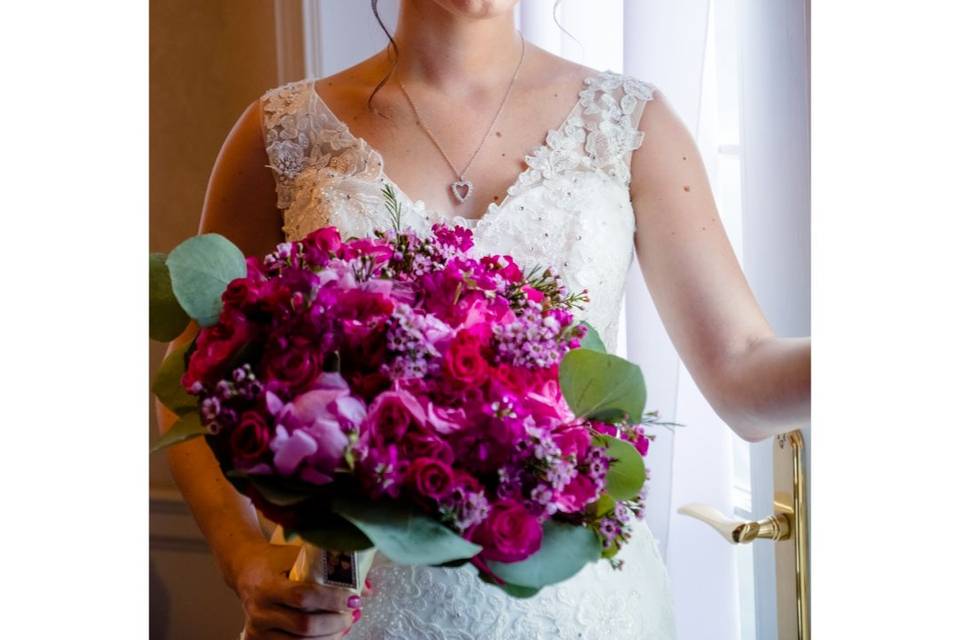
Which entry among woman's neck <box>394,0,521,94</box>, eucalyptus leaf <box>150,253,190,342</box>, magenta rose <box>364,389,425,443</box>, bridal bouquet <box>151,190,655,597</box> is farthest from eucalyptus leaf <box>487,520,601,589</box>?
woman's neck <box>394,0,521,94</box>

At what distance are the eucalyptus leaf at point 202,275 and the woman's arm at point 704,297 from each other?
1.89 ft

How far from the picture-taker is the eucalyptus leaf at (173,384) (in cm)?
75

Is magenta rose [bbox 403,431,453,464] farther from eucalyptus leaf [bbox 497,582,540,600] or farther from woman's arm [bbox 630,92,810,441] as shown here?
woman's arm [bbox 630,92,810,441]

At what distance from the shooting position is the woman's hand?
0.83 meters

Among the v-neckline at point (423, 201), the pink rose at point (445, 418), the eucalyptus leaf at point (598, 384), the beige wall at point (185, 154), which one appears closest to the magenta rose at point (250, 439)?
the pink rose at point (445, 418)

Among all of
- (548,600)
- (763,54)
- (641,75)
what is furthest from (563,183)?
(548,600)

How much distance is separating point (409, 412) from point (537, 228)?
59 cm

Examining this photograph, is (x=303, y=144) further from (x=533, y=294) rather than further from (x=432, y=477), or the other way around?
(x=432, y=477)

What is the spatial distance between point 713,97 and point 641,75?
107 mm

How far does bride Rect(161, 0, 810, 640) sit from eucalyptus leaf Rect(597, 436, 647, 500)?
0.31m

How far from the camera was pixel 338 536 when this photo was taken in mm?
641
